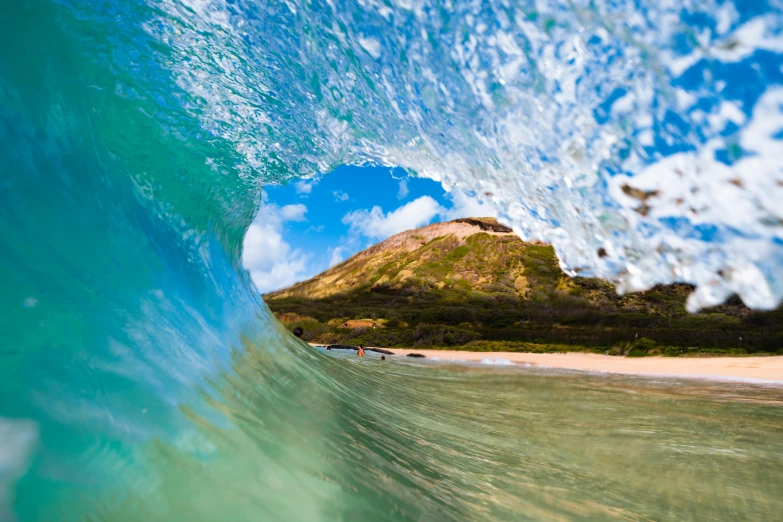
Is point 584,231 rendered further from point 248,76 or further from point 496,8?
point 248,76

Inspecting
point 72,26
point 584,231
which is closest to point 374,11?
point 72,26

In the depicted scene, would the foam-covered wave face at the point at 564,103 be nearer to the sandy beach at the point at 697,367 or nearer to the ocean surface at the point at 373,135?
the ocean surface at the point at 373,135

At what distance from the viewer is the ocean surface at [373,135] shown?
2311 mm

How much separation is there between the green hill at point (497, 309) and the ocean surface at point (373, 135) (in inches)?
1887

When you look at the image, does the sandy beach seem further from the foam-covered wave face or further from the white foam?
the white foam

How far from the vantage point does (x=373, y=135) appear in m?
7.02

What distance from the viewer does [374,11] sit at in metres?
4.43

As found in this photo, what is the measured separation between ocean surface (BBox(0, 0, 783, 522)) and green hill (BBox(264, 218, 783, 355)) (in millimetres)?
47940

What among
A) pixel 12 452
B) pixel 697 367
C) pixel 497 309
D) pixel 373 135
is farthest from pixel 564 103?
pixel 497 309

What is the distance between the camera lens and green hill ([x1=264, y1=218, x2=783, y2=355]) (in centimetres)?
5344

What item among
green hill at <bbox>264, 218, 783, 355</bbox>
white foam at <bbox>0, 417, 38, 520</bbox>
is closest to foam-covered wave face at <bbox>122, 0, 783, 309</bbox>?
white foam at <bbox>0, 417, 38, 520</bbox>

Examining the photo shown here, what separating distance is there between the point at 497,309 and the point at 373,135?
262ft

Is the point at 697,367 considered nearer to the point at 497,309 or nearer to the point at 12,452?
the point at 12,452

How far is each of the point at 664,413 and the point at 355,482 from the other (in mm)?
7723
